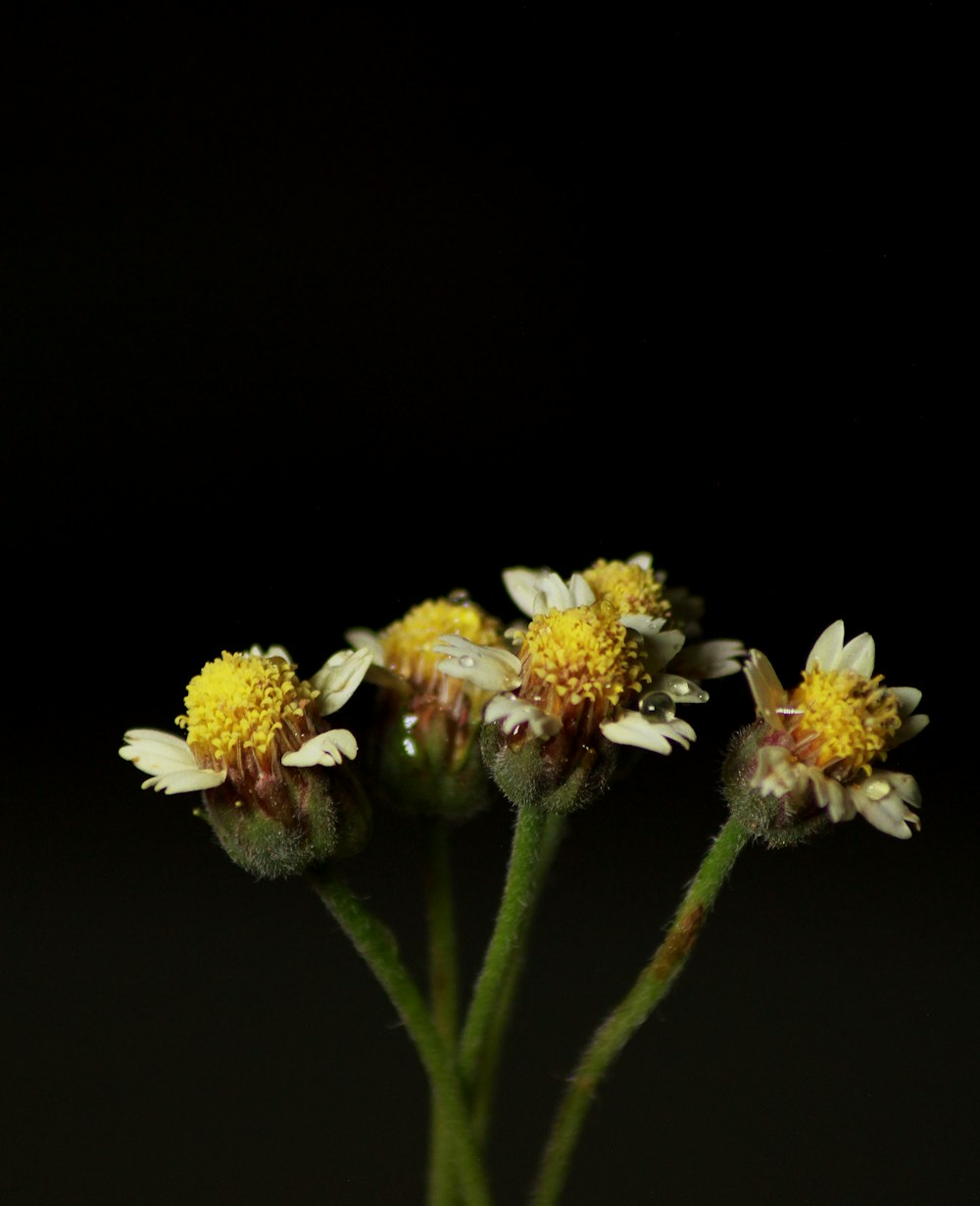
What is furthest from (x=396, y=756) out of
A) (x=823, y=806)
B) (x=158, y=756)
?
(x=823, y=806)

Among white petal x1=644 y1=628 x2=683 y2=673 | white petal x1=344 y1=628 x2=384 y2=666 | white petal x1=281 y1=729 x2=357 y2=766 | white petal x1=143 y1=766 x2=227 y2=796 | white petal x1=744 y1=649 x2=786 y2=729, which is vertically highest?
white petal x1=143 y1=766 x2=227 y2=796

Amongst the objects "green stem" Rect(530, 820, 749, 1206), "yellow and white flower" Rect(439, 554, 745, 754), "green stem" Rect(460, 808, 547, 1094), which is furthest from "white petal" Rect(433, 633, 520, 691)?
"green stem" Rect(530, 820, 749, 1206)

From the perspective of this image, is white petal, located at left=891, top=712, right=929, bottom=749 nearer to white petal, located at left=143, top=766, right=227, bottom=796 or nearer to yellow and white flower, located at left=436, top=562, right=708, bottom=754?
yellow and white flower, located at left=436, top=562, right=708, bottom=754

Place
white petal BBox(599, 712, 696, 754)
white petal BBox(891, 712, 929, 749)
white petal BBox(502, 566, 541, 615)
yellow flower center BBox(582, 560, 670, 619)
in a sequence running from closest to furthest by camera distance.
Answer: white petal BBox(599, 712, 696, 754)
white petal BBox(891, 712, 929, 749)
yellow flower center BBox(582, 560, 670, 619)
white petal BBox(502, 566, 541, 615)

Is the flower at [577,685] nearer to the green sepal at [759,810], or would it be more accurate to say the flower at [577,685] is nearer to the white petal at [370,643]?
the green sepal at [759,810]

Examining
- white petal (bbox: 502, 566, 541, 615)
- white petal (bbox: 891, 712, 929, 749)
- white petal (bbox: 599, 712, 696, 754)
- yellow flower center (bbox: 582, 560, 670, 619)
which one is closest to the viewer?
white petal (bbox: 599, 712, 696, 754)

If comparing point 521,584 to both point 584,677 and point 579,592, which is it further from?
point 584,677

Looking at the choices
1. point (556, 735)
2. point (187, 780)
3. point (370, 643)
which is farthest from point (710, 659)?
point (187, 780)
